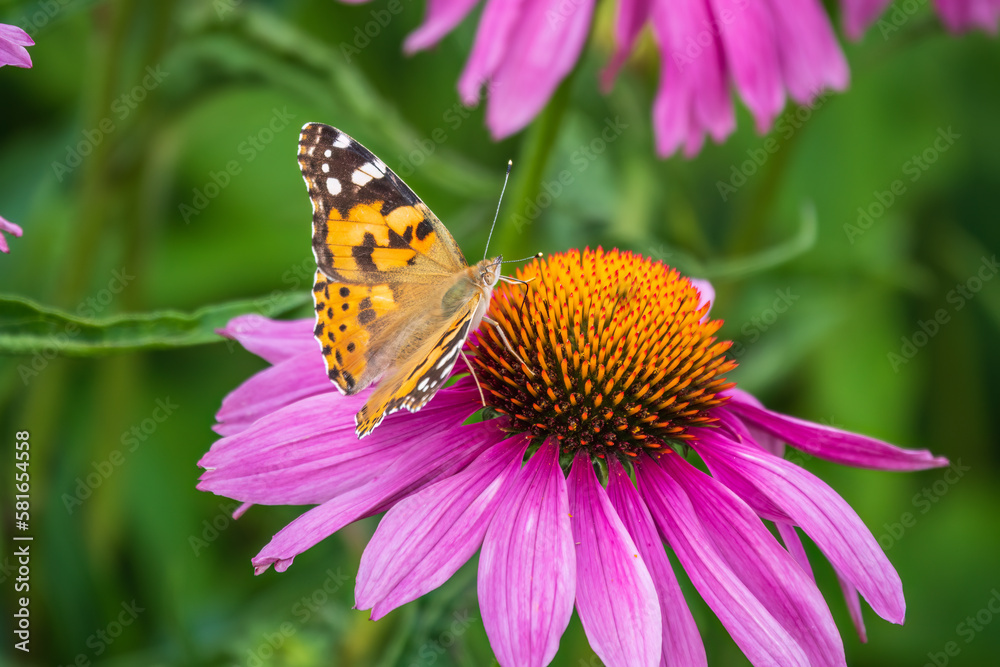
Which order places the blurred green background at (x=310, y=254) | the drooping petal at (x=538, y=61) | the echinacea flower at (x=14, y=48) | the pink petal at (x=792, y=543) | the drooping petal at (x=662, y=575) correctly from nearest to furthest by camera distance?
the echinacea flower at (x=14, y=48), the drooping petal at (x=662, y=575), the pink petal at (x=792, y=543), the drooping petal at (x=538, y=61), the blurred green background at (x=310, y=254)

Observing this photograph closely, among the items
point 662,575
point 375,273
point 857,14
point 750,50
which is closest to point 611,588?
point 662,575

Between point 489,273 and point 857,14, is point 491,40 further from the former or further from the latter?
point 857,14

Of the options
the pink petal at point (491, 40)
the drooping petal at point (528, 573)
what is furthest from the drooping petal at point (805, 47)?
the drooping petal at point (528, 573)

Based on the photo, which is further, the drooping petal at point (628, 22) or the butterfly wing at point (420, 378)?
the drooping petal at point (628, 22)

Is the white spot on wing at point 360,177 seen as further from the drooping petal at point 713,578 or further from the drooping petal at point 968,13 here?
the drooping petal at point 968,13

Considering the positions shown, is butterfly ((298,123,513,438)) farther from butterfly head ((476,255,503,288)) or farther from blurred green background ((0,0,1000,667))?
blurred green background ((0,0,1000,667))

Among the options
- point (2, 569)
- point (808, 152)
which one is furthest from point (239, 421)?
point (808, 152)
